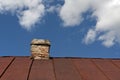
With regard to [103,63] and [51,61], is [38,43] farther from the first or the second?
[103,63]

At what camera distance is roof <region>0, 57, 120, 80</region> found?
34.4 feet

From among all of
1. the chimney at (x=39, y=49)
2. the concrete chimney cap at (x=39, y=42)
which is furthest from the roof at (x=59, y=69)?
the concrete chimney cap at (x=39, y=42)

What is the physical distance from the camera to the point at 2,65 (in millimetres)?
11766

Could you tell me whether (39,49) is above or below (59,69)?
above

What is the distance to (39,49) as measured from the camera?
13117 mm

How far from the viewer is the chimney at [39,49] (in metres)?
13.1

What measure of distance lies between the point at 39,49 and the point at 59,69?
1.87m

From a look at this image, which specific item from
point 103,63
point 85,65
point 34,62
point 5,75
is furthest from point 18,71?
point 103,63

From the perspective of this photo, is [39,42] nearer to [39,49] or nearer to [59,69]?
[39,49]

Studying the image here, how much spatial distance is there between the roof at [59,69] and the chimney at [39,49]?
0.93ft

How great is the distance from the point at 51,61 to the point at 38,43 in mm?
824

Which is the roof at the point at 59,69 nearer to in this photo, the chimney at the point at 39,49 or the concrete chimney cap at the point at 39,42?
the chimney at the point at 39,49

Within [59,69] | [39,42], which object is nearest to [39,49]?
[39,42]

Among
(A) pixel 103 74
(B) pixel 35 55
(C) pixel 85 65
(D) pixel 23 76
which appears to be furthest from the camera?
(B) pixel 35 55
